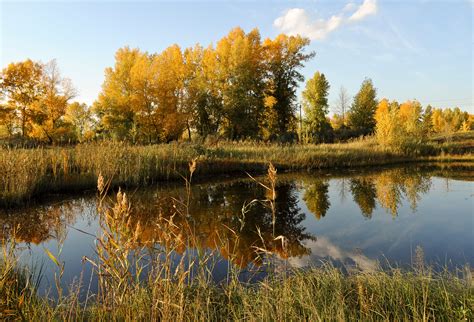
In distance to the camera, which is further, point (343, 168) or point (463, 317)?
point (343, 168)

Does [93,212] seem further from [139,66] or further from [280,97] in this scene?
[280,97]

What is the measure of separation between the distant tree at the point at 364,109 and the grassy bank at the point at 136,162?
18.7 m

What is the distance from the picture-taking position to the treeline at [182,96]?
76.9 ft

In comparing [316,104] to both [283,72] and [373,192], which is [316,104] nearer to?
[283,72]

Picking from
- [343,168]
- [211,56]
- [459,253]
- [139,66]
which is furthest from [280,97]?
[459,253]

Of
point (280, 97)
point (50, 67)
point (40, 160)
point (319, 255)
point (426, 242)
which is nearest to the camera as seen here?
point (319, 255)

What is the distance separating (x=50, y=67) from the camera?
87.3 ft

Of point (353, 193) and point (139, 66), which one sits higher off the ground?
point (139, 66)

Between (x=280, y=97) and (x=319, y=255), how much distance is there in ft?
85.0

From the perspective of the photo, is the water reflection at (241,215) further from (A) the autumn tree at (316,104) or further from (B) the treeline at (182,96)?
(A) the autumn tree at (316,104)

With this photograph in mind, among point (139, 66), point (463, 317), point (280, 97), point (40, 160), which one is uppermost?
point (139, 66)

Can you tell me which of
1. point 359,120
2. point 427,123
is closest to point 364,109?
point 359,120

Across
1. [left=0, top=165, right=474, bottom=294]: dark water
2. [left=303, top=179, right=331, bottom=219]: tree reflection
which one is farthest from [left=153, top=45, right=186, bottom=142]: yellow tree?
[left=303, top=179, right=331, bottom=219]: tree reflection

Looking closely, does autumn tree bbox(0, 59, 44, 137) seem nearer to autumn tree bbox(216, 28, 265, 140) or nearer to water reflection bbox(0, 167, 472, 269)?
autumn tree bbox(216, 28, 265, 140)
